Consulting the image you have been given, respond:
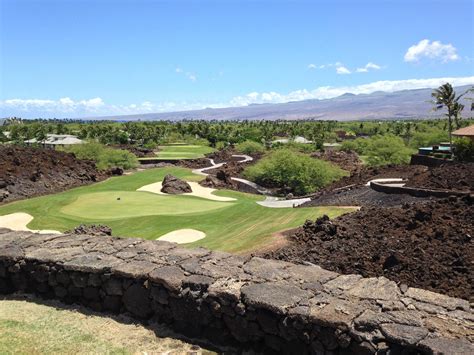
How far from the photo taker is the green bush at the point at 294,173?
167ft

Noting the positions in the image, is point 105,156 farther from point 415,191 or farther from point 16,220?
point 415,191

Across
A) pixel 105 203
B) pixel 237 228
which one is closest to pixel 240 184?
pixel 105 203

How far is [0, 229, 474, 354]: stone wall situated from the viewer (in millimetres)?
6359

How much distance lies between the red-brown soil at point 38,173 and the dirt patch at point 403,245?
33207mm

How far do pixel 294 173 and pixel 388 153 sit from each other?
20.5m

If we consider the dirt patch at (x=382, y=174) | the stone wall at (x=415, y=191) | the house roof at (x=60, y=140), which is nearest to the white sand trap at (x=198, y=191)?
the dirt patch at (x=382, y=174)

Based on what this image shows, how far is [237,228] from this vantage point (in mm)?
23641

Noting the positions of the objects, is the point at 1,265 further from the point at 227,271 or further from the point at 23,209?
the point at 23,209

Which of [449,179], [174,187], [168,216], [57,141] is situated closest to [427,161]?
[449,179]

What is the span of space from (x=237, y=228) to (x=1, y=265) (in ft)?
46.8

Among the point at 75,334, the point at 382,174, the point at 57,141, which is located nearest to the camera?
the point at 75,334

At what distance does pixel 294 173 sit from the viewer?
51.8m

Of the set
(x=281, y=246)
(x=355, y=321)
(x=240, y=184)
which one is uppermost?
(x=355, y=321)

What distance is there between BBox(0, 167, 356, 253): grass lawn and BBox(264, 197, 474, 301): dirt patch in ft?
10.0
